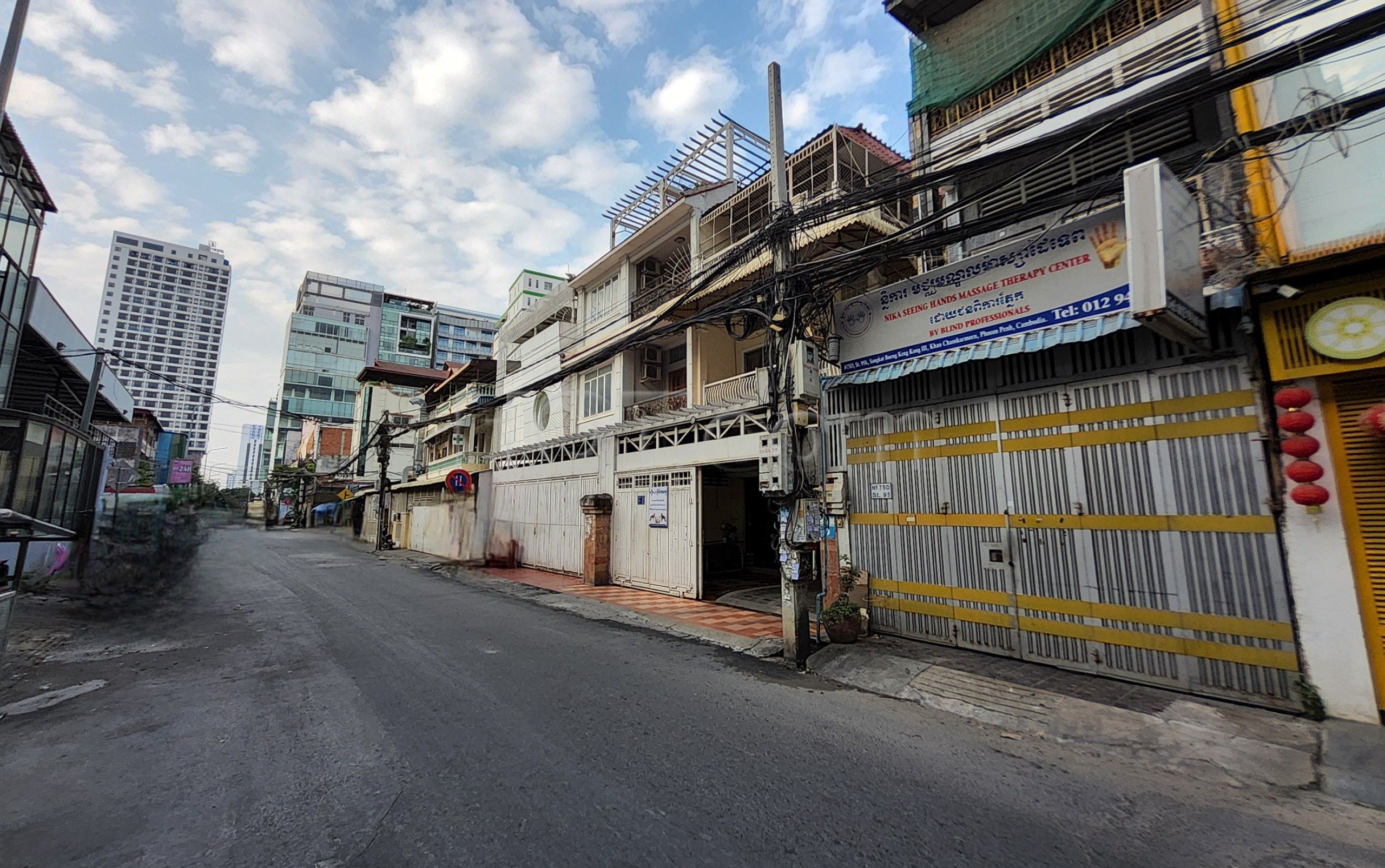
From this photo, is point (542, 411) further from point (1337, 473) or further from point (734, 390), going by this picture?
point (1337, 473)

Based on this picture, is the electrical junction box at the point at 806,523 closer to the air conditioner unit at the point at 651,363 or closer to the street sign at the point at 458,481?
the air conditioner unit at the point at 651,363

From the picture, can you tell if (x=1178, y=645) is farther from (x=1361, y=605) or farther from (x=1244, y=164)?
(x=1244, y=164)

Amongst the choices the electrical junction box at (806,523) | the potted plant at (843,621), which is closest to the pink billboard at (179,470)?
A: the electrical junction box at (806,523)

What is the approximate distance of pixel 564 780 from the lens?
3.58 meters

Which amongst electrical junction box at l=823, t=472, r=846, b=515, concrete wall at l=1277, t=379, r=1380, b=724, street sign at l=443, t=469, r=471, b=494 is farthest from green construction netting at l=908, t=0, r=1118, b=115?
street sign at l=443, t=469, r=471, b=494

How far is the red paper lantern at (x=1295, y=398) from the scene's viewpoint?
4.61 meters

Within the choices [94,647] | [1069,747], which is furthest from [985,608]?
[94,647]

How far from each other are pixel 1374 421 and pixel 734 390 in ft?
33.3

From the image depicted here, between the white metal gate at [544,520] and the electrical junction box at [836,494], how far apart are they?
8423 millimetres

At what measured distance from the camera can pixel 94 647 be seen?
712 centimetres

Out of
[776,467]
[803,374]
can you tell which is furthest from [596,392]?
[776,467]

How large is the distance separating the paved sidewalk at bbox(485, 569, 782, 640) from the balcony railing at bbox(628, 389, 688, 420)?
488 cm

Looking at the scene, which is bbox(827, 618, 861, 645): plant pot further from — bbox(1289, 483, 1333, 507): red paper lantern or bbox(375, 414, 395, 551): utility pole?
bbox(375, 414, 395, 551): utility pole

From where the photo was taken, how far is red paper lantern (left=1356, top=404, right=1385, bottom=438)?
4.20m
